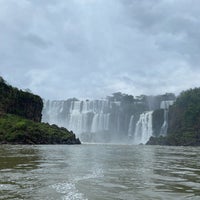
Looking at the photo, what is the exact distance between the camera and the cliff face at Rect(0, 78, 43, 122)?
142500 mm

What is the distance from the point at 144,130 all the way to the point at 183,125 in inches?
856

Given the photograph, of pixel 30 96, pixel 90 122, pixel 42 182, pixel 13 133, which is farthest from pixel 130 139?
pixel 42 182

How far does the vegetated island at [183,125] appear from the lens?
162000mm

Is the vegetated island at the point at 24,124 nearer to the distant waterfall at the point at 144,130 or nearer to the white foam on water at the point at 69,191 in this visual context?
the distant waterfall at the point at 144,130

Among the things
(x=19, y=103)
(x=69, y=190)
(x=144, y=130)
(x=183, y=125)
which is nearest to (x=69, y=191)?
(x=69, y=190)

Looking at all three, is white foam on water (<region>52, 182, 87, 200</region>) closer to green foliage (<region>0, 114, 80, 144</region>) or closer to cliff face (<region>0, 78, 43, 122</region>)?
green foliage (<region>0, 114, 80, 144</region>)

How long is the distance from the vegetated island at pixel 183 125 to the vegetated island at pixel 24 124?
2233 inches

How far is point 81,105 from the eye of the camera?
19538 cm

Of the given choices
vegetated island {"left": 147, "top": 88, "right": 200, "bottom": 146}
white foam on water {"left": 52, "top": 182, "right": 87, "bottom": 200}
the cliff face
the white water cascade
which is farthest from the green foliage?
white foam on water {"left": 52, "top": 182, "right": 87, "bottom": 200}

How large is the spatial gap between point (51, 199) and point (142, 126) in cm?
17519

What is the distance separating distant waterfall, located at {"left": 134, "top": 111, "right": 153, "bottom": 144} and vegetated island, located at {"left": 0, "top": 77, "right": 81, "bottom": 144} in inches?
2193

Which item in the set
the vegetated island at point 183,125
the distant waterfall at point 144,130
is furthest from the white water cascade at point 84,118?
the vegetated island at point 183,125

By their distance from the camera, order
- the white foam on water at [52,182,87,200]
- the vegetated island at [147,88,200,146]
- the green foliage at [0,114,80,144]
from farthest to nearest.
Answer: the vegetated island at [147,88,200,146]
the green foliage at [0,114,80,144]
the white foam on water at [52,182,87,200]

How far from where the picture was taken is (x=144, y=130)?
17925cm
